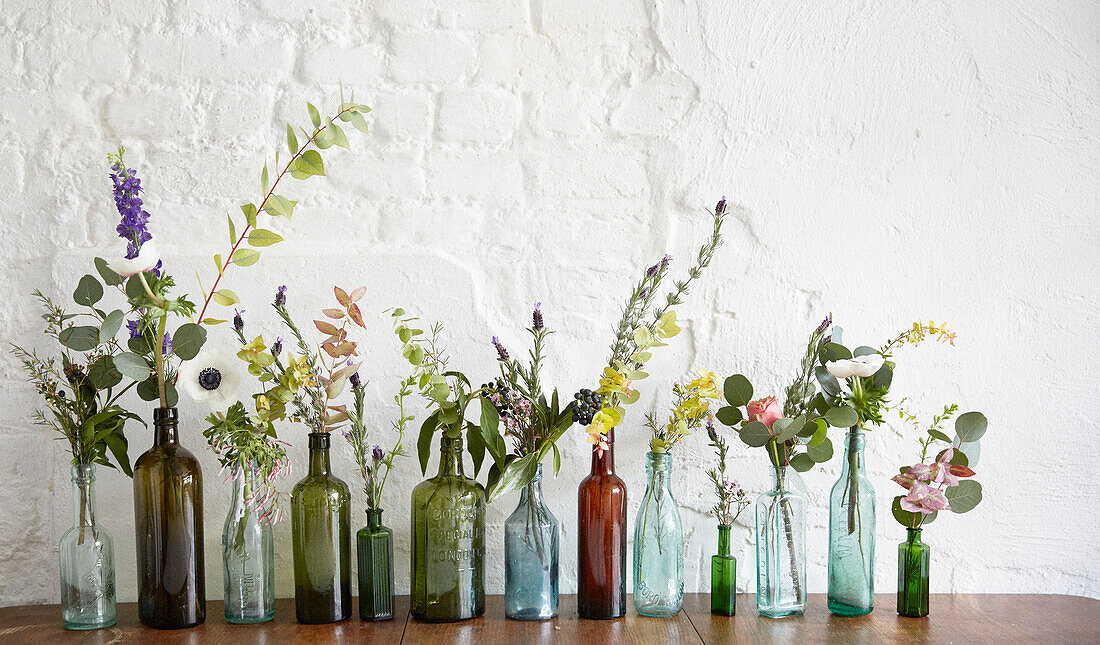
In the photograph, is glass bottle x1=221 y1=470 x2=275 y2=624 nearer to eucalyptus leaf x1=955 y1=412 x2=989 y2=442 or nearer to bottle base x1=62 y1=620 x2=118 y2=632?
bottle base x1=62 y1=620 x2=118 y2=632

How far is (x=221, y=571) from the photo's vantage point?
1394 millimetres

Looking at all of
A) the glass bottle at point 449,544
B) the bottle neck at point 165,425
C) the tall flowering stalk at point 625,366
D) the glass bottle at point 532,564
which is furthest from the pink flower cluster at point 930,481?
the bottle neck at point 165,425

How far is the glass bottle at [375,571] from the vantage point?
1.25 m

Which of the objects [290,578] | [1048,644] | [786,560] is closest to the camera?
[1048,644]

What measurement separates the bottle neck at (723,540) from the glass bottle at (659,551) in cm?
6

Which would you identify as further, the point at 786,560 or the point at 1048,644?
the point at 786,560

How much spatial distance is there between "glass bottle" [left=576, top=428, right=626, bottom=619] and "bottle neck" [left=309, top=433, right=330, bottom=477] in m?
0.38

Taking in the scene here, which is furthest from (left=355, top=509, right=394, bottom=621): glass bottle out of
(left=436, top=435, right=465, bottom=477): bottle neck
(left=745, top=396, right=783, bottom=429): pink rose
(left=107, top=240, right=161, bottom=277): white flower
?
(left=745, top=396, right=783, bottom=429): pink rose

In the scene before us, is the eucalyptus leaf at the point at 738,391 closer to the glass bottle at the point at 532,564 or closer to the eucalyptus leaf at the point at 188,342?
the glass bottle at the point at 532,564

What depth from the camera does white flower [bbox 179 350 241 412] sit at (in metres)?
1.20

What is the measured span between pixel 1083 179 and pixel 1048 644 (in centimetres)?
81

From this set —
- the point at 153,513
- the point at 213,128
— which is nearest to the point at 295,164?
the point at 213,128

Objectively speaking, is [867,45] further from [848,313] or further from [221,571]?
[221,571]

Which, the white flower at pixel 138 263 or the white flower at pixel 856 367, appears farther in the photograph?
the white flower at pixel 856 367
